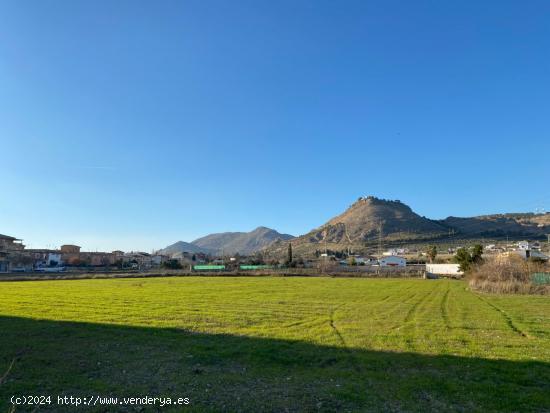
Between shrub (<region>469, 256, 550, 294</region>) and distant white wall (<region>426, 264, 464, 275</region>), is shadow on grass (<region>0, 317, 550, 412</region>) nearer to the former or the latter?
shrub (<region>469, 256, 550, 294</region>)

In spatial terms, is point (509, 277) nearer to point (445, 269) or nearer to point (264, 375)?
point (264, 375)

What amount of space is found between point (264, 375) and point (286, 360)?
1.64m

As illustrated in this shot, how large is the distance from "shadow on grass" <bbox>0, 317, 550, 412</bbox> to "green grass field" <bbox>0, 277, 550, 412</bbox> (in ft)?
0.09

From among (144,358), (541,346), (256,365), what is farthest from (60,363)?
(541,346)

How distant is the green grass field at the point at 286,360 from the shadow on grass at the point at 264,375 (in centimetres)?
3

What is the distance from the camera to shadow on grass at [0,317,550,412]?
839 centimetres

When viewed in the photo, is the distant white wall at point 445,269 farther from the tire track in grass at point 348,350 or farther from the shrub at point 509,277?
the tire track in grass at point 348,350

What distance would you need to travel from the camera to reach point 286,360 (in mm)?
11977

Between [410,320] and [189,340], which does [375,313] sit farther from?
[189,340]

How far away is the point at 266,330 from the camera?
16.9 m

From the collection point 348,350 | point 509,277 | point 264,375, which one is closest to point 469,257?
point 509,277

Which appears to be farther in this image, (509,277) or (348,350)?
(509,277)

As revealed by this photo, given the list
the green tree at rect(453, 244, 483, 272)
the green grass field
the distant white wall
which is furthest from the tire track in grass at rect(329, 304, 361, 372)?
the distant white wall

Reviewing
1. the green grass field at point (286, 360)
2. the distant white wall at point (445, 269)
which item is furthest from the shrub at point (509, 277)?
the distant white wall at point (445, 269)
